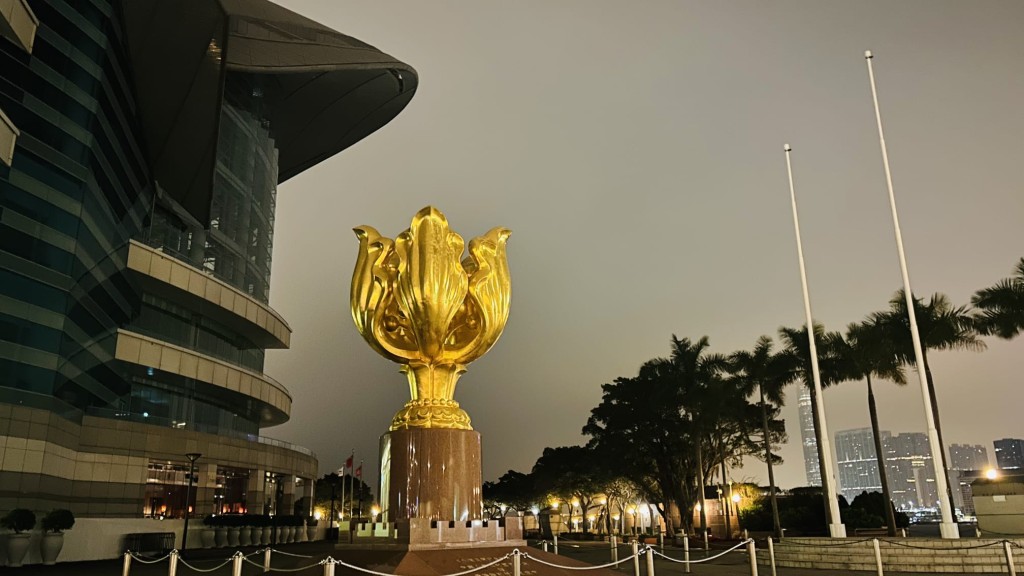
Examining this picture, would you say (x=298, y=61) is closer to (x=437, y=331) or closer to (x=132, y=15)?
(x=132, y=15)

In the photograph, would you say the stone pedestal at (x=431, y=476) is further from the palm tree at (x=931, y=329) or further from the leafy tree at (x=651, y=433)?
the leafy tree at (x=651, y=433)

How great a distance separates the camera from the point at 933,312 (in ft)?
91.6

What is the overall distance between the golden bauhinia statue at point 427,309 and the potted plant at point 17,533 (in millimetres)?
18232

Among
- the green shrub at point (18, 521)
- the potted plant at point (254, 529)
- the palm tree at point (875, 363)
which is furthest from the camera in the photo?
the potted plant at point (254, 529)

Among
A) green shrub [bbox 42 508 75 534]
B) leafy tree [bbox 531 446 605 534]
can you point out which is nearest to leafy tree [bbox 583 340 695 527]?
leafy tree [bbox 531 446 605 534]

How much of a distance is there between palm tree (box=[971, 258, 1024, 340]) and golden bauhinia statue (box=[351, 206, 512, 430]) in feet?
74.9

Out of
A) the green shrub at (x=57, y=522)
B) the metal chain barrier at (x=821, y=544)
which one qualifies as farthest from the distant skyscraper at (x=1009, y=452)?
the green shrub at (x=57, y=522)

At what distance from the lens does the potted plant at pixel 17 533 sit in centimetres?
2217

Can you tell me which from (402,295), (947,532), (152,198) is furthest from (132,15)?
(947,532)

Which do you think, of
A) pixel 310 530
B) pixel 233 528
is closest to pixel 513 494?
pixel 310 530

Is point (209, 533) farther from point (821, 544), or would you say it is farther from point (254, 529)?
point (821, 544)

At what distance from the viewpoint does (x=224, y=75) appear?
3578 centimetres

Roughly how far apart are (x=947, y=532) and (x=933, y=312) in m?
12.4

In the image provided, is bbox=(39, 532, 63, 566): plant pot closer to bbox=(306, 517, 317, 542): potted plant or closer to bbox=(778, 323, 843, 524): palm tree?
bbox=(306, 517, 317, 542): potted plant
